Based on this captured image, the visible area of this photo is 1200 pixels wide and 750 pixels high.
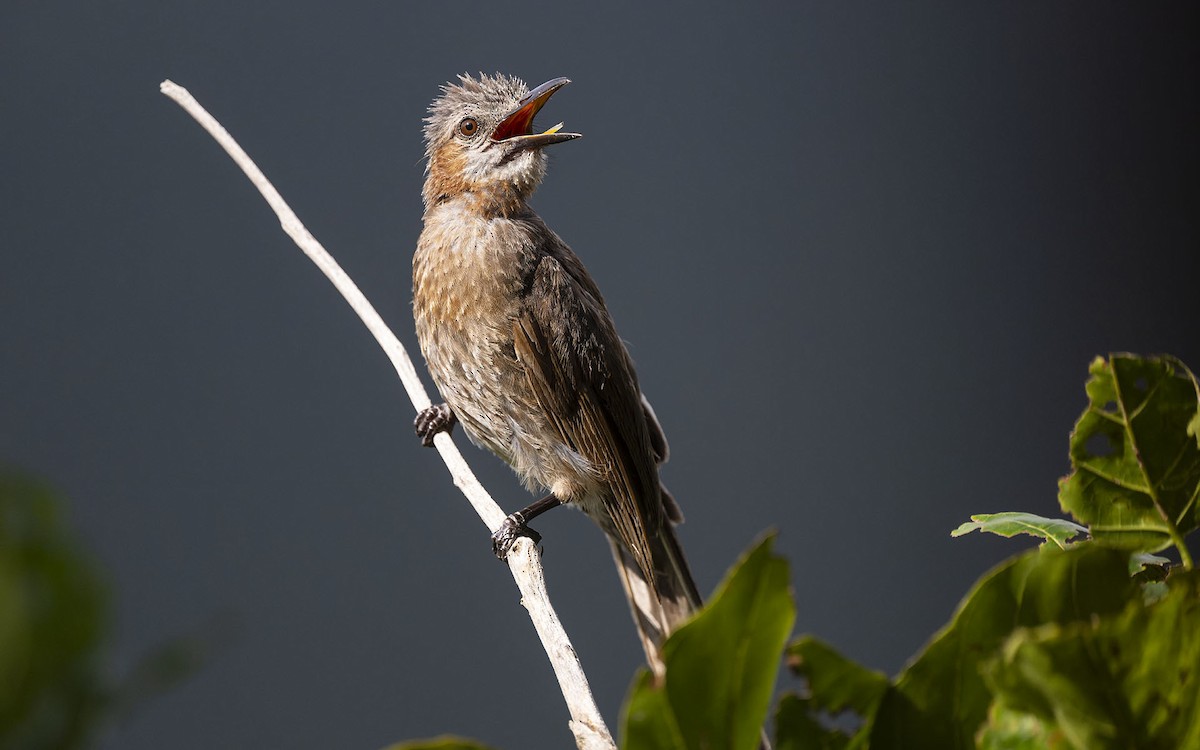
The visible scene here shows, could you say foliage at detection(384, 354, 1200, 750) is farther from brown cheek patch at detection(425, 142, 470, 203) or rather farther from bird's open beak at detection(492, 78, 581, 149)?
brown cheek patch at detection(425, 142, 470, 203)

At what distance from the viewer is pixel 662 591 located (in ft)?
7.32

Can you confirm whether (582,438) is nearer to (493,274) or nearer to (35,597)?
(493,274)

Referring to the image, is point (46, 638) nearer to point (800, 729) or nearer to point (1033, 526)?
point (800, 729)

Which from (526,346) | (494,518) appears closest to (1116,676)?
(494,518)

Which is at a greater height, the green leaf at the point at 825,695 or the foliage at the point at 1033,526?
the green leaf at the point at 825,695

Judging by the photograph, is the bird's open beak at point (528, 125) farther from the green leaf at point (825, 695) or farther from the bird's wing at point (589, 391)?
the green leaf at point (825, 695)

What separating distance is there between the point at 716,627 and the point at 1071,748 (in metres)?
0.16

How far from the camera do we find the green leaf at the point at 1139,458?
2.15 ft

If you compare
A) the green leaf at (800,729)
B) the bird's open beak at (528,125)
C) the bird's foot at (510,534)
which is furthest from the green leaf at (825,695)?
the bird's open beak at (528,125)

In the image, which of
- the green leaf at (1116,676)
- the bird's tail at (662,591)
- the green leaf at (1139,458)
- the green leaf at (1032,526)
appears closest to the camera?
the green leaf at (1116,676)

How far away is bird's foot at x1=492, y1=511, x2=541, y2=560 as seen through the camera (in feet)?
6.38

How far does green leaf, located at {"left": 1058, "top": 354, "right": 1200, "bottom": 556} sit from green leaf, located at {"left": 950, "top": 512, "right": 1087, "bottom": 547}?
6 centimetres

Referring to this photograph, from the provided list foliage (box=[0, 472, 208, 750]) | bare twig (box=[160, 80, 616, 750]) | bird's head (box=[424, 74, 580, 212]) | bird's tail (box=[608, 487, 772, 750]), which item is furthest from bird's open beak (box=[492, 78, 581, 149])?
foliage (box=[0, 472, 208, 750])

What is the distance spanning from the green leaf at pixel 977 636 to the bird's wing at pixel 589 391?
1.64m
